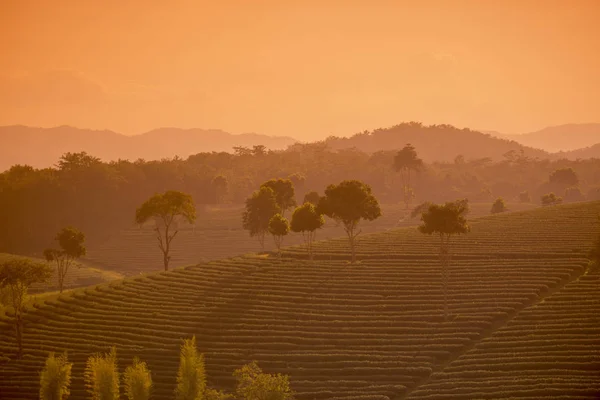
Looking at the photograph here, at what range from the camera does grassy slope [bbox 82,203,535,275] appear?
11631 cm

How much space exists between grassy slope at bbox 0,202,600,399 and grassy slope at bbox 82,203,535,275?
37002mm

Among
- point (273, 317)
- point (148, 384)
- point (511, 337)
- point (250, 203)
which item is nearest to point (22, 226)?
point (250, 203)

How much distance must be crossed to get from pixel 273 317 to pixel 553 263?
29.0 metres

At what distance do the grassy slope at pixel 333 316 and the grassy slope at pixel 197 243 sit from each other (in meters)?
37.0

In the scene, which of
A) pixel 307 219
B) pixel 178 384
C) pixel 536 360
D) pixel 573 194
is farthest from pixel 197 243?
pixel 573 194

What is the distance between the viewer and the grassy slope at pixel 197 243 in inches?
4579

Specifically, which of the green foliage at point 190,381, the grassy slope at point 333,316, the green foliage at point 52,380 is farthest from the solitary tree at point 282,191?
the green foliage at point 52,380

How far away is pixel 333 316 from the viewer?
199 ft

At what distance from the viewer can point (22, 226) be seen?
144250 mm

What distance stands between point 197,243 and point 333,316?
69.3 metres

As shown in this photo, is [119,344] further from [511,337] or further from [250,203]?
[250,203]

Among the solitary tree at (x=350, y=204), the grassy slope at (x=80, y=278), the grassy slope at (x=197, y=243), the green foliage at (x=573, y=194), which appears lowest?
the grassy slope at (x=80, y=278)

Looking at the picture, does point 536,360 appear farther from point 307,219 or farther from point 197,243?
point 197,243

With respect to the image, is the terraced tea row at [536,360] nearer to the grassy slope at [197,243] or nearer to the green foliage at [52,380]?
the green foliage at [52,380]
